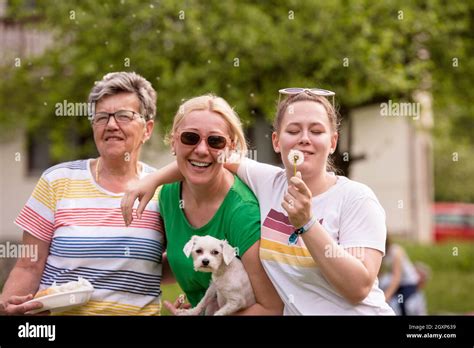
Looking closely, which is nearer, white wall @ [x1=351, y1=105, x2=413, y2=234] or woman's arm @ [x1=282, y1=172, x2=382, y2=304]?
woman's arm @ [x1=282, y1=172, x2=382, y2=304]

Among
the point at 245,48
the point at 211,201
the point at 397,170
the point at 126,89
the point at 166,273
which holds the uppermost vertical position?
the point at 245,48

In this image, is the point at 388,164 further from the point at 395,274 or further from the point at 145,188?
the point at 145,188

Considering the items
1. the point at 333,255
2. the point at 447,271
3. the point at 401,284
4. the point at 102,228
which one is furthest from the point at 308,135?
the point at 447,271

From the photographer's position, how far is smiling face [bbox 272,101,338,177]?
2426 mm

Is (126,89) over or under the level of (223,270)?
over

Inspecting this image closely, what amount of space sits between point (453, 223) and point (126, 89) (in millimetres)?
15985

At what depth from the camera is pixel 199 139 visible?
8.32 ft

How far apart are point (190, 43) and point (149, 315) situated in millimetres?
4692

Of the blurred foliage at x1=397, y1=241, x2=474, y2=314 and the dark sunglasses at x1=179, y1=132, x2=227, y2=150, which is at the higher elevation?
the dark sunglasses at x1=179, y1=132, x2=227, y2=150

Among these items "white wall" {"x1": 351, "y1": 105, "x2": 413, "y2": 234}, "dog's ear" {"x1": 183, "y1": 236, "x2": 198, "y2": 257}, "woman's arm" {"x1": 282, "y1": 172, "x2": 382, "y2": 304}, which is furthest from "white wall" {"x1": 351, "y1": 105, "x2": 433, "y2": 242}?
"woman's arm" {"x1": 282, "y1": 172, "x2": 382, "y2": 304}

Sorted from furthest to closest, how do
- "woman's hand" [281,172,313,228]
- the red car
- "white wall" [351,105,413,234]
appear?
the red car
"white wall" [351,105,413,234]
"woman's hand" [281,172,313,228]

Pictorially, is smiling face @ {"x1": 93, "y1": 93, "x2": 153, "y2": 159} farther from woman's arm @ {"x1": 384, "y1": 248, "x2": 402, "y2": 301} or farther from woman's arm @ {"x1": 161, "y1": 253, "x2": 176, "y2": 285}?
woman's arm @ {"x1": 384, "y1": 248, "x2": 402, "y2": 301}

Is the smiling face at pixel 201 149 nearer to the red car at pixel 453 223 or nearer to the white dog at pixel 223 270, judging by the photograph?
the white dog at pixel 223 270
